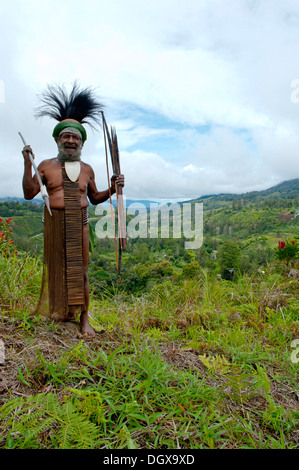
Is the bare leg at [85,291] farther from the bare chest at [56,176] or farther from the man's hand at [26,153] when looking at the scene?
the man's hand at [26,153]

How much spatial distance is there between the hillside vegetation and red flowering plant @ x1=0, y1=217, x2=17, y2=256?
2.65 ft

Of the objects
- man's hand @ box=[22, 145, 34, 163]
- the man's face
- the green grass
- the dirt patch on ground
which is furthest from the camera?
the man's face

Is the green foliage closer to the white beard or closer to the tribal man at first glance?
the tribal man

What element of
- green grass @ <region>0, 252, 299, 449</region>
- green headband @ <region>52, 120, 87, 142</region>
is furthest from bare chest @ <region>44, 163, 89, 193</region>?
green grass @ <region>0, 252, 299, 449</region>

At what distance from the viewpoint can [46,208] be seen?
3.12 meters

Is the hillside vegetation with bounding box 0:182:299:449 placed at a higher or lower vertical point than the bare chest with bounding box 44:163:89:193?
lower

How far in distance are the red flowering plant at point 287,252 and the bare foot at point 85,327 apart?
15.5 feet

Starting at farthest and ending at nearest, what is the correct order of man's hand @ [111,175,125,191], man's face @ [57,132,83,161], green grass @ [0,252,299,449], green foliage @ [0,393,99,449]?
man's hand @ [111,175,125,191] → man's face @ [57,132,83,161] → green grass @ [0,252,299,449] → green foliage @ [0,393,99,449]

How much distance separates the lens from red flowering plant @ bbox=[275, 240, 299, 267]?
20.7 ft

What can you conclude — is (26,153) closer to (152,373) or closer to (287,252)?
(152,373)

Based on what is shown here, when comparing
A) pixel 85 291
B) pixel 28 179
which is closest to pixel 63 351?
pixel 85 291

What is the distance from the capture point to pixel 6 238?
5914mm

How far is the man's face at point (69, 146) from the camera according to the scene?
313cm

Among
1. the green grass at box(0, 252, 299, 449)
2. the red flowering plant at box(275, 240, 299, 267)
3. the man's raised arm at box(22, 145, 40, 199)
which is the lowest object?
the green grass at box(0, 252, 299, 449)
